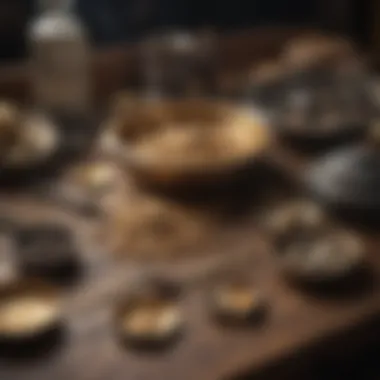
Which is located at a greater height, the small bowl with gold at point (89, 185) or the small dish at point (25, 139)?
the small dish at point (25, 139)

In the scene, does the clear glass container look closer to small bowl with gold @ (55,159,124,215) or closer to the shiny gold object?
small bowl with gold @ (55,159,124,215)

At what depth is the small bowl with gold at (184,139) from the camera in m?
1.18

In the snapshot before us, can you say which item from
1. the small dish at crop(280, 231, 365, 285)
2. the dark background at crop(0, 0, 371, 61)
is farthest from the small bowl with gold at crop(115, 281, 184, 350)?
the dark background at crop(0, 0, 371, 61)

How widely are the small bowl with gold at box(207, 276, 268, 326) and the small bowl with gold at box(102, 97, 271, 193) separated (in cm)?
22

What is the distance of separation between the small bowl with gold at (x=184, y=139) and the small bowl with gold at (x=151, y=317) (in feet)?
0.75

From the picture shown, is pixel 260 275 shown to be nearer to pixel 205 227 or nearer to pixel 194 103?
pixel 205 227

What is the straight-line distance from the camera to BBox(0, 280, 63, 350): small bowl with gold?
0.90 metres

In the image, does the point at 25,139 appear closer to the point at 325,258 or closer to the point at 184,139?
the point at 184,139

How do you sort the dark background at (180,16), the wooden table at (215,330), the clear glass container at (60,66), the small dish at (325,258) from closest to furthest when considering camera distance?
the wooden table at (215,330), the small dish at (325,258), the clear glass container at (60,66), the dark background at (180,16)

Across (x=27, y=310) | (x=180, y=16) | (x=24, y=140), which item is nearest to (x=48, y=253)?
(x=27, y=310)

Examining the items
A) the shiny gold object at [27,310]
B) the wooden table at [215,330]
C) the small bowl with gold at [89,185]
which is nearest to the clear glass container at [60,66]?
the small bowl with gold at [89,185]

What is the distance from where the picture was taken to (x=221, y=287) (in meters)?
0.99

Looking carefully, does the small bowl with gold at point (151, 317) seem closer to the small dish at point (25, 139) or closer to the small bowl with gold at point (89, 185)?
the small bowl with gold at point (89, 185)

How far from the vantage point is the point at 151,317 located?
939 mm
